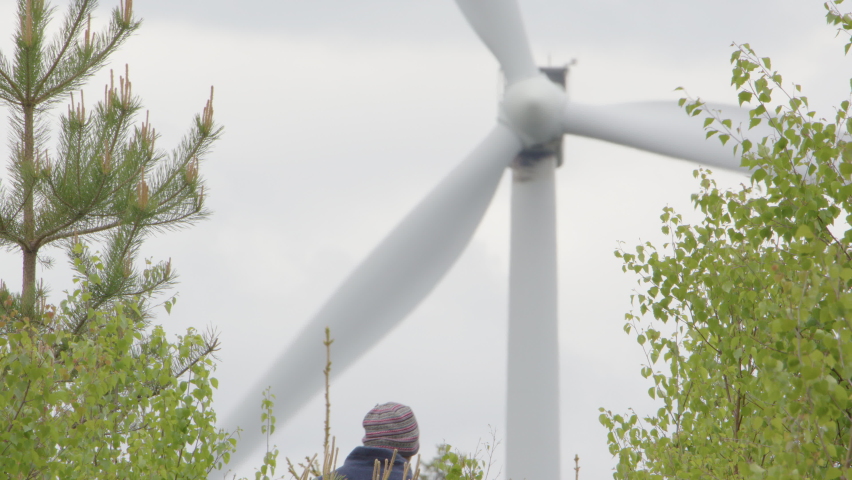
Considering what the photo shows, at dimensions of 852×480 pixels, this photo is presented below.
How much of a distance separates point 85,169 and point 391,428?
601 centimetres

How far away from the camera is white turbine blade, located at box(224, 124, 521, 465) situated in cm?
757

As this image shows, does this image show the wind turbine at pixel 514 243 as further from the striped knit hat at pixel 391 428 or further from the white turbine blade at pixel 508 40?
the striped knit hat at pixel 391 428

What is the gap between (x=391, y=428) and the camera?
331 cm

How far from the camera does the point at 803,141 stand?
2.93 m

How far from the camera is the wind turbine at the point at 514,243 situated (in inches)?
309

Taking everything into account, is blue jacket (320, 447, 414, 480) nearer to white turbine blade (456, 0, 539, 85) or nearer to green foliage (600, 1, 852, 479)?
green foliage (600, 1, 852, 479)

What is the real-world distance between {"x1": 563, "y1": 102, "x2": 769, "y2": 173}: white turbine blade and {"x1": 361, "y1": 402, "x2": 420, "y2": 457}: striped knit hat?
513 centimetres

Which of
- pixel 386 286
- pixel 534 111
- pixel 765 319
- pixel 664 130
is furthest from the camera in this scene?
pixel 534 111

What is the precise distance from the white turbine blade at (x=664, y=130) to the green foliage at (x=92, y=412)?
16.9 feet

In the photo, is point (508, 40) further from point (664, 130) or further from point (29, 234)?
point (29, 234)

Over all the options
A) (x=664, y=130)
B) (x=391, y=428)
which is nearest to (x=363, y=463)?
(x=391, y=428)

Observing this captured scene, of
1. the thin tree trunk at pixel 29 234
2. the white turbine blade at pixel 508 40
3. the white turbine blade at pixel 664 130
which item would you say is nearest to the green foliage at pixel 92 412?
the thin tree trunk at pixel 29 234

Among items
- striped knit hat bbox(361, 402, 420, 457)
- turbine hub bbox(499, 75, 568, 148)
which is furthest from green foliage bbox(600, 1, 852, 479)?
turbine hub bbox(499, 75, 568, 148)

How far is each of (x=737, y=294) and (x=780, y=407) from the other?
1.29 metres
